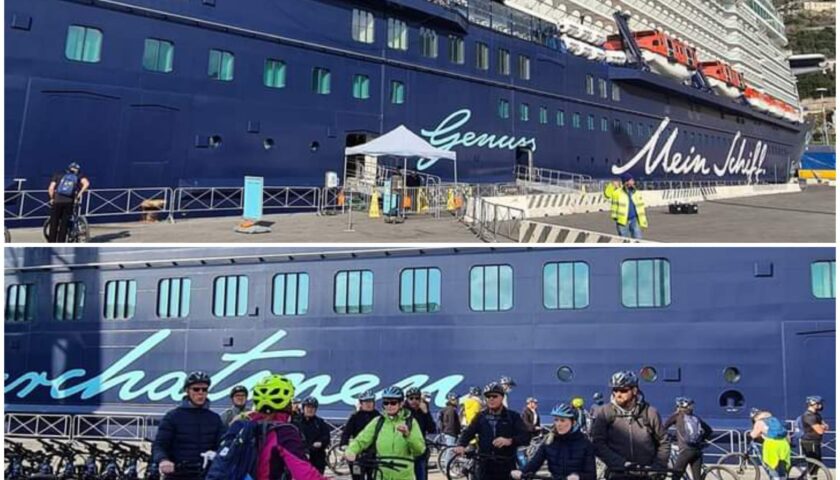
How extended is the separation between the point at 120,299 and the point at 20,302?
244cm

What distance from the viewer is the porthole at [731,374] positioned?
9.68m

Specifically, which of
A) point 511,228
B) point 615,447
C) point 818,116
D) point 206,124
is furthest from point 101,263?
point 818,116

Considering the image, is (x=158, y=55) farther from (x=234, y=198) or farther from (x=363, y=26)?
(x=363, y=26)

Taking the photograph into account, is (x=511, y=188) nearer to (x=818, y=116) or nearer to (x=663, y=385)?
(x=663, y=385)

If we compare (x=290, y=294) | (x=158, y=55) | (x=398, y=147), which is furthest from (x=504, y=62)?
(x=290, y=294)

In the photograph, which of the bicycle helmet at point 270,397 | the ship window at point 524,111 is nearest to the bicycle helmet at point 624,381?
the bicycle helmet at point 270,397

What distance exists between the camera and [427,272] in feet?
36.3

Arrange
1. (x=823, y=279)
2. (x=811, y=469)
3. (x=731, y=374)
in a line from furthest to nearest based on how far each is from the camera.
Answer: (x=731, y=374)
(x=823, y=279)
(x=811, y=469)

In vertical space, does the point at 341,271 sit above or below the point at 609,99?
below

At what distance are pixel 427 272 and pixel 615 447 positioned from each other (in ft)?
22.9

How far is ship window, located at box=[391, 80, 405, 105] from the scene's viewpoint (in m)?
16.1

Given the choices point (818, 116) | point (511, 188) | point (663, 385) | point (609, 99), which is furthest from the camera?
point (818, 116)

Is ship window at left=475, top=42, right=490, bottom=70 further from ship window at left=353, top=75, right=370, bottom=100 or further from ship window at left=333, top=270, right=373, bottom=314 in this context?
ship window at left=333, top=270, right=373, bottom=314

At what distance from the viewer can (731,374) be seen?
31.9ft
